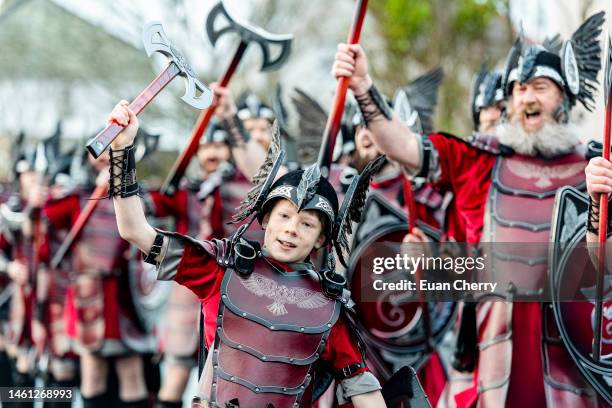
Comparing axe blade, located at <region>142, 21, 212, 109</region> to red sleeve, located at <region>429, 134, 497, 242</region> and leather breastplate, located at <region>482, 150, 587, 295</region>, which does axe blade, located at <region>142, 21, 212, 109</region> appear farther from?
leather breastplate, located at <region>482, 150, 587, 295</region>

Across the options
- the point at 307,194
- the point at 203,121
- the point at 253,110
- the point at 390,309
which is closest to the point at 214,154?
the point at 253,110

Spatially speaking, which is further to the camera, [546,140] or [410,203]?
[410,203]

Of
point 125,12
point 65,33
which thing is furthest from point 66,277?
point 65,33

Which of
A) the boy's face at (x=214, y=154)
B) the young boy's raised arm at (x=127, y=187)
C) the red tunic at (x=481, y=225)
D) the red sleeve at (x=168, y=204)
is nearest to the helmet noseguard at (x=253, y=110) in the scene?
the boy's face at (x=214, y=154)

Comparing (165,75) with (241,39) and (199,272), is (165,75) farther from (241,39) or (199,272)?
(241,39)

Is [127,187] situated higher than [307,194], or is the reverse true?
[307,194]

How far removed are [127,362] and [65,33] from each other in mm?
13074

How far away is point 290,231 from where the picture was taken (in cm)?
381

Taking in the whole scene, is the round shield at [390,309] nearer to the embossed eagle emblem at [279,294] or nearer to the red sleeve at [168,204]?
the red sleeve at [168,204]

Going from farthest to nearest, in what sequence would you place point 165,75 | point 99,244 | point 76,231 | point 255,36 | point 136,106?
point 99,244
point 76,231
point 255,36
point 165,75
point 136,106

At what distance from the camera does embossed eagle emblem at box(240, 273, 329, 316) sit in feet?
12.4

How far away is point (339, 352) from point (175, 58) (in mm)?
1253

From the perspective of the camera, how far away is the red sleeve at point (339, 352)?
3.88m

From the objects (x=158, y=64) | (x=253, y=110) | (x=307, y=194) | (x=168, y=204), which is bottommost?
(x=307, y=194)
